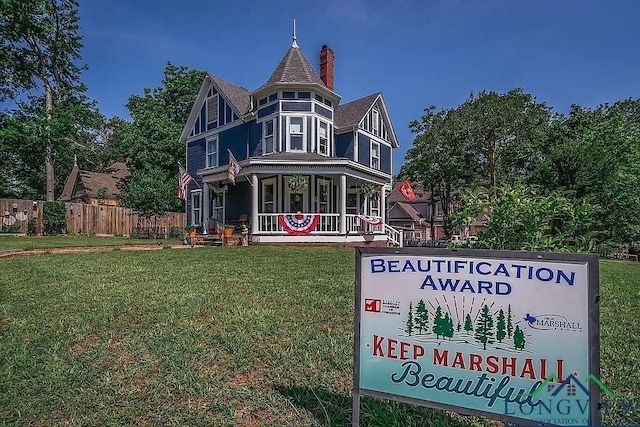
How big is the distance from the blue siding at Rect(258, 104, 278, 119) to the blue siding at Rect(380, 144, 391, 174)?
7742 mm

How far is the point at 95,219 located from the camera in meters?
24.6

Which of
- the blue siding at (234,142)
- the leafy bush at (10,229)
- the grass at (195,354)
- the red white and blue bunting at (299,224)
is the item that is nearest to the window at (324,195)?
the red white and blue bunting at (299,224)

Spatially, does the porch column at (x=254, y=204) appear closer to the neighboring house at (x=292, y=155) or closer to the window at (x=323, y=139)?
the neighboring house at (x=292, y=155)

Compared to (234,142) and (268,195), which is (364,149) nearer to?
(268,195)

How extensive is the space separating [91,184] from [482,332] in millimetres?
40765

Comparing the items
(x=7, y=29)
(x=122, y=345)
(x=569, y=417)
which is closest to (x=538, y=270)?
(x=569, y=417)

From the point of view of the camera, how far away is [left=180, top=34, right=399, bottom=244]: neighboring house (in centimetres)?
1563

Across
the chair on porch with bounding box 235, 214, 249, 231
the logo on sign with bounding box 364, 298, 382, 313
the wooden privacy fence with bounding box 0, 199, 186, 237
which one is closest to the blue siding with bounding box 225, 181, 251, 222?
the chair on porch with bounding box 235, 214, 249, 231

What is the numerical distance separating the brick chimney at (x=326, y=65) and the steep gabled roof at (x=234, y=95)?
172 inches

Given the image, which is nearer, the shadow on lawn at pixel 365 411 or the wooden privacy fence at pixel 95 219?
the shadow on lawn at pixel 365 411

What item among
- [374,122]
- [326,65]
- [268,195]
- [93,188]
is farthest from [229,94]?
[93,188]

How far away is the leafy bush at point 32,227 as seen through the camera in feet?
72.2

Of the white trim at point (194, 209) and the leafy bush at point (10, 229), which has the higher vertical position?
the white trim at point (194, 209)

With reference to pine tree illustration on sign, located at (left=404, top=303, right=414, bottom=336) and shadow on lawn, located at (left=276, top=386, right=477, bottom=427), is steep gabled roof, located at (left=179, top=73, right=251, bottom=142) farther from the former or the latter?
pine tree illustration on sign, located at (left=404, top=303, right=414, bottom=336)
